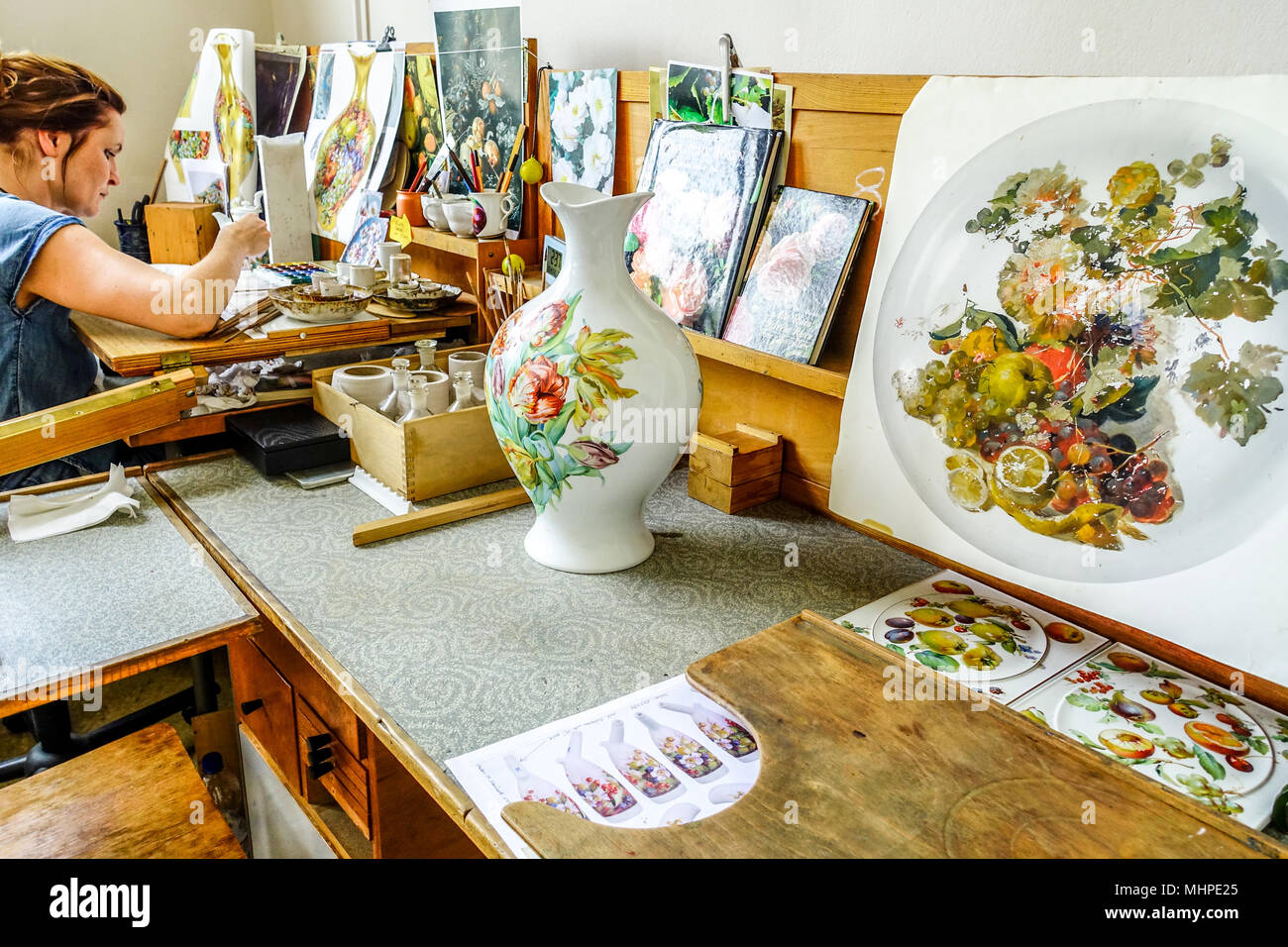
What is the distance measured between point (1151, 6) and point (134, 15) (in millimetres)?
3162

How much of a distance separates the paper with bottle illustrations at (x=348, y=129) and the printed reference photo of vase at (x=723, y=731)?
1.63m

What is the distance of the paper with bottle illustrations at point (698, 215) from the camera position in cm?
121

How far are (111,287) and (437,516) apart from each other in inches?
29.4

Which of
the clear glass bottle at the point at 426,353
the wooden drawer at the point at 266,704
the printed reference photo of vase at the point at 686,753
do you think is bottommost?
the wooden drawer at the point at 266,704

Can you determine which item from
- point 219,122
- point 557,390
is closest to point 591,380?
point 557,390

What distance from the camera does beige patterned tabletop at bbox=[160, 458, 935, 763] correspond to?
878 mm

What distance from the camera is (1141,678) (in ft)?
2.89

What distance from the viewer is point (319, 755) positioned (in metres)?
1.15

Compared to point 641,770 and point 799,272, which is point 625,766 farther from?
point 799,272

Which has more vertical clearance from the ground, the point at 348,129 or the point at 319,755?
the point at 348,129

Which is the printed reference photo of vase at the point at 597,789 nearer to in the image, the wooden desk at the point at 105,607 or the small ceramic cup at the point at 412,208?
the wooden desk at the point at 105,607

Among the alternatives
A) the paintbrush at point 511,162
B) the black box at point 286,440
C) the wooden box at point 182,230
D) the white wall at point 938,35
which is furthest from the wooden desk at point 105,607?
the wooden box at point 182,230

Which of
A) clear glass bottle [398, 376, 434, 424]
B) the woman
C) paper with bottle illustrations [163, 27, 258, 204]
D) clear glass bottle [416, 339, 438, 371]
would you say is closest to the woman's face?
the woman

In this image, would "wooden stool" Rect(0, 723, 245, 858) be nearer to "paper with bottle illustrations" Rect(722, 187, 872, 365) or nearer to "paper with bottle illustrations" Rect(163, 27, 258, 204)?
"paper with bottle illustrations" Rect(722, 187, 872, 365)
